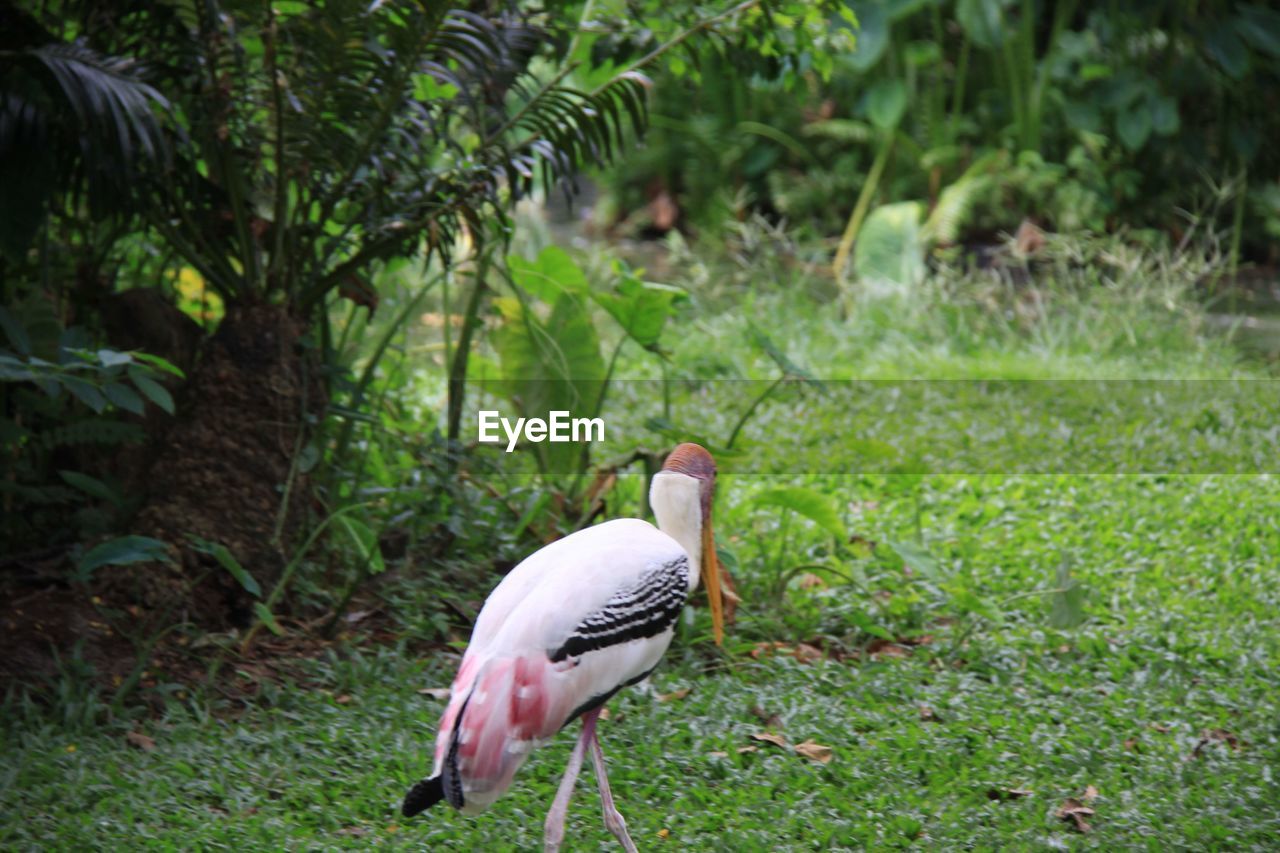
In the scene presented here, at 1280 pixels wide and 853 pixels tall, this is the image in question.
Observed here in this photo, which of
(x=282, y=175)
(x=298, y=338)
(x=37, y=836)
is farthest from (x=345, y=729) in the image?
(x=282, y=175)

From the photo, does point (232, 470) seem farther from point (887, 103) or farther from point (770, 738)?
point (887, 103)

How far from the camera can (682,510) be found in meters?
3.38

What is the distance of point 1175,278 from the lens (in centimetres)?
808

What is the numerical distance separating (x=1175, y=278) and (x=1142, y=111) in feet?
9.14

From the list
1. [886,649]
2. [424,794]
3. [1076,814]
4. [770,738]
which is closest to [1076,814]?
[1076,814]

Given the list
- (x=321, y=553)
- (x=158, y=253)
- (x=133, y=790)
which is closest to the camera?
(x=133, y=790)


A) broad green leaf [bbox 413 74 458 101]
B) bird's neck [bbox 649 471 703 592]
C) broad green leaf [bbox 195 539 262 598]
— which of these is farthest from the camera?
broad green leaf [bbox 413 74 458 101]

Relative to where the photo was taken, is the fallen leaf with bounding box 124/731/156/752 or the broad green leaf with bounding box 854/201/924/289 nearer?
the fallen leaf with bounding box 124/731/156/752

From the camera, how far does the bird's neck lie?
3.37 meters

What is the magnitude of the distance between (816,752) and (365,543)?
5.14ft

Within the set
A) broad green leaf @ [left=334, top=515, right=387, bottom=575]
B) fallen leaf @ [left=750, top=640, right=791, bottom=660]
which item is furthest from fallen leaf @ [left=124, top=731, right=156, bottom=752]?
fallen leaf @ [left=750, top=640, right=791, bottom=660]

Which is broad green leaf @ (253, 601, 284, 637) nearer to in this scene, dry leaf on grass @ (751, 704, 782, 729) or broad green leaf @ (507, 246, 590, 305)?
dry leaf on grass @ (751, 704, 782, 729)

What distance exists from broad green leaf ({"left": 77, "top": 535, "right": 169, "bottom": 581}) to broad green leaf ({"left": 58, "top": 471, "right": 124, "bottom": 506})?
37 centimetres

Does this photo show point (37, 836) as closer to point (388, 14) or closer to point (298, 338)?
point (298, 338)
